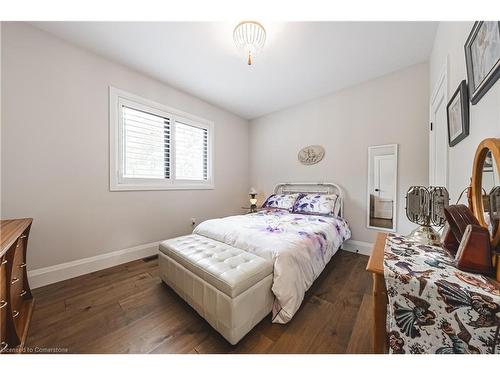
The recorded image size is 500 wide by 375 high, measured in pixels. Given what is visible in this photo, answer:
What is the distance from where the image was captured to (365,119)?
2713 mm

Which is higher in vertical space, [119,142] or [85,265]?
[119,142]

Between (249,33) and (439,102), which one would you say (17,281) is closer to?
(249,33)

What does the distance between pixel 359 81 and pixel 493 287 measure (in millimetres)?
2956

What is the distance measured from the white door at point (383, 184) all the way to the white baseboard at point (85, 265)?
11.0 ft

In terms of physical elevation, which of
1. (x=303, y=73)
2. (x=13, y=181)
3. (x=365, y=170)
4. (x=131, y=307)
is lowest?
(x=131, y=307)

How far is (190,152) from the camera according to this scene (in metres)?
3.12

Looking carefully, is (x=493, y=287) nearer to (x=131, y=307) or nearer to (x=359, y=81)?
(x=131, y=307)

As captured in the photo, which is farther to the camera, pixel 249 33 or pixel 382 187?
pixel 382 187

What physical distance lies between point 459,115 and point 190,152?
10.1 feet

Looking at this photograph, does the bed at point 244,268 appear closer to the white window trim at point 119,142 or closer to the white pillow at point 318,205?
the white pillow at point 318,205

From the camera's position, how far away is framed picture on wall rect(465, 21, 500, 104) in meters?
0.75

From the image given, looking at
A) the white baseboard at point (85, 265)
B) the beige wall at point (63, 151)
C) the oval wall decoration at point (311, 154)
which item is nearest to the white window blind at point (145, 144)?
the beige wall at point (63, 151)

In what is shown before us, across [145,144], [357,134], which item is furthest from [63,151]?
[357,134]
